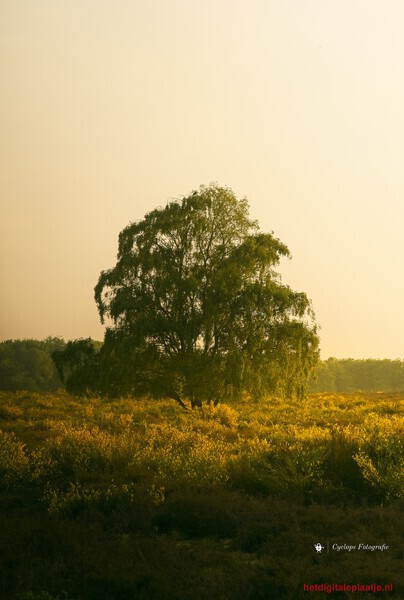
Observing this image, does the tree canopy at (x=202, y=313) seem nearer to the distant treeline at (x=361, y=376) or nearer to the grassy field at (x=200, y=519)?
the grassy field at (x=200, y=519)

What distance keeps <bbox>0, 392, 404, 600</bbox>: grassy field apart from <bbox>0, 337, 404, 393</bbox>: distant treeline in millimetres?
62133

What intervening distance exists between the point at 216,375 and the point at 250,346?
78.4 inches

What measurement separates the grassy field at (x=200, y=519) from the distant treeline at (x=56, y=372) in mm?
62133

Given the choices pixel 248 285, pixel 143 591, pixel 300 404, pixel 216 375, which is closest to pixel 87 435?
pixel 143 591

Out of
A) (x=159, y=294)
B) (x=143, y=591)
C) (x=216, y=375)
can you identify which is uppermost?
(x=159, y=294)

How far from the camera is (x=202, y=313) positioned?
26.6 metres

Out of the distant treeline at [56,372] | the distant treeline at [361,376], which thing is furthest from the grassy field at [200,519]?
the distant treeline at [361,376]

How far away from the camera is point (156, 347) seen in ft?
89.2

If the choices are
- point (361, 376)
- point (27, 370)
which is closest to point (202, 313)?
point (27, 370)

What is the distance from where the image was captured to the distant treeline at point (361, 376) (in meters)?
95.0

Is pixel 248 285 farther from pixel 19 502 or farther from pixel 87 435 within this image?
pixel 19 502

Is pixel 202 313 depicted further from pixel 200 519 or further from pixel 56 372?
pixel 56 372

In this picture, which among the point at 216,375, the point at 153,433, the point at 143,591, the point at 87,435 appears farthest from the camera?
the point at 216,375

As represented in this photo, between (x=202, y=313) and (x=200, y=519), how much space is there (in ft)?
59.6
